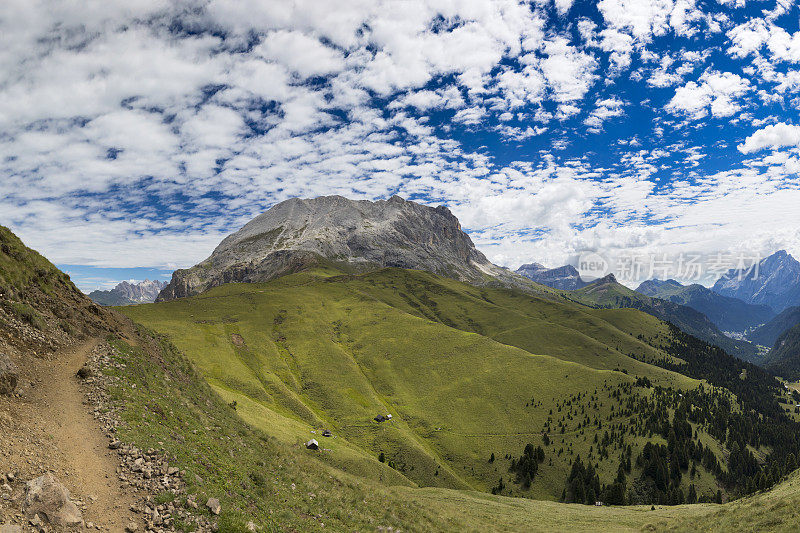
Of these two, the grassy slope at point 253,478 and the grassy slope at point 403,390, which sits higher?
the grassy slope at point 253,478

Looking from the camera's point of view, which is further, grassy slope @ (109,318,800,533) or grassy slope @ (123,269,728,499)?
grassy slope @ (123,269,728,499)

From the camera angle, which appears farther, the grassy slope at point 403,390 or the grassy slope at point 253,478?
the grassy slope at point 403,390

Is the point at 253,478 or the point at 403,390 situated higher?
the point at 253,478

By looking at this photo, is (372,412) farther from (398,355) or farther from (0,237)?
(0,237)

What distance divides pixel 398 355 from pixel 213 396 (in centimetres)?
14018

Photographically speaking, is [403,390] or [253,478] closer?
[253,478]

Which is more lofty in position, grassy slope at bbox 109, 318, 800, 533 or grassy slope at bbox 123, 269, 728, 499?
grassy slope at bbox 109, 318, 800, 533

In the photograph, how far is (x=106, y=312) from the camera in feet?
124

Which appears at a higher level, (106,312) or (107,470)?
(106,312)

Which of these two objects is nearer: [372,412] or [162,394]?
[162,394]

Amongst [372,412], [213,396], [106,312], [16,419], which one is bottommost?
[372,412]

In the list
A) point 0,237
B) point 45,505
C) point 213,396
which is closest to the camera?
point 45,505

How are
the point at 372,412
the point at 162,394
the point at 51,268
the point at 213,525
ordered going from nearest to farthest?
the point at 213,525
the point at 162,394
the point at 51,268
the point at 372,412

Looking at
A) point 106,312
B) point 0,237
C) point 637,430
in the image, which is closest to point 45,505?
point 106,312
